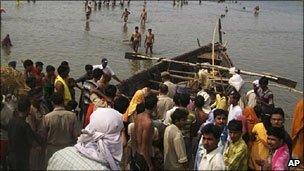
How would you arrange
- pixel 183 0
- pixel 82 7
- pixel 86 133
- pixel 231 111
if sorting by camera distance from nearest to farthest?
1. pixel 86 133
2. pixel 231 111
3. pixel 82 7
4. pixel 183 0

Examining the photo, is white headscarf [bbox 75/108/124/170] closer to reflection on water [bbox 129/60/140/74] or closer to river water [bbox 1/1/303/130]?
river water [bbox 1/1/303/130]

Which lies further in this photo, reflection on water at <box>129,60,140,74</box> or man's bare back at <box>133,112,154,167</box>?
reflection on water at <box>129,60,140,74</box>

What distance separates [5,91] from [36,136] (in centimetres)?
111

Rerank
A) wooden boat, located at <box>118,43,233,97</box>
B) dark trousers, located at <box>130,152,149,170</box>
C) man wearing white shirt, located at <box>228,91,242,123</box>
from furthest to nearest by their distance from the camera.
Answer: wooden boat, located at <box>118,43,233,97</box>, man wearing white shirt, located at <box>228,91,242,123</box>, dark trousers, located at <box>130,152,149,170</box>

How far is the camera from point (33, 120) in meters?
6.01

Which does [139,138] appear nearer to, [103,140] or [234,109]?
[103,140]

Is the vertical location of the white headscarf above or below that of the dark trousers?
above

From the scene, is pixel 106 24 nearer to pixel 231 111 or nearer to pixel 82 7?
pixel 82 7

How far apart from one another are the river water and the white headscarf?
948 cm

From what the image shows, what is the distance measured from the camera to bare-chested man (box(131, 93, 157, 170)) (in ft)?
18.4

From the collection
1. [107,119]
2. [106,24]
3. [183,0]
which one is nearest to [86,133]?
[107,119]

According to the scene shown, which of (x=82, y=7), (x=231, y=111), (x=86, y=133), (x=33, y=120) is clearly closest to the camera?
(x=86, y=133)

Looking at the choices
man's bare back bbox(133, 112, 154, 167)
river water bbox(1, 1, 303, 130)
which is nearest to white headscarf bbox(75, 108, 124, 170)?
man's bare back bbox(133, 112, 154, 167)

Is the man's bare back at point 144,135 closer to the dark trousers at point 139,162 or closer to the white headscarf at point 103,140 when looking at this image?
the dark trousers at point 139,162
